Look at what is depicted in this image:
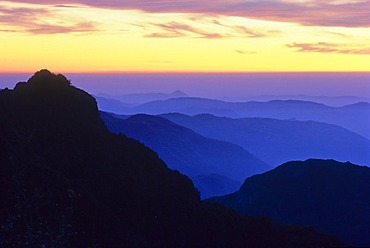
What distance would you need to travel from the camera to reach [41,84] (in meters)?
89.2

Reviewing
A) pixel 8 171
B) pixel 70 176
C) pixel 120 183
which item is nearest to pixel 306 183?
pixel 120 183

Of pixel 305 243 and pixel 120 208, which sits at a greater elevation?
pixel 120 208

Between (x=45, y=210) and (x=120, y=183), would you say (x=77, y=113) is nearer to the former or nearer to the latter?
(x=120, y=183)

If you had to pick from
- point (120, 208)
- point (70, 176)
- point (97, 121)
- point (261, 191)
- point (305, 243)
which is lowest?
point (261, 191)

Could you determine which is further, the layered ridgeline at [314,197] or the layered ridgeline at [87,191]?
the layered ridgeline at [314,197]

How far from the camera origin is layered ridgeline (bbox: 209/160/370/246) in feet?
422

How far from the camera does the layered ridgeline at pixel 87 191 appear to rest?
6147cm

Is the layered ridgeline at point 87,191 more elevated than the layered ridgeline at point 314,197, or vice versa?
the layered ridgeline at point 87,191

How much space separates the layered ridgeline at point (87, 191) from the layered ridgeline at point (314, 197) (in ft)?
159

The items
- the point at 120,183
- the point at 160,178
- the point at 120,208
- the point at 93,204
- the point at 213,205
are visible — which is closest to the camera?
the point at 93,204

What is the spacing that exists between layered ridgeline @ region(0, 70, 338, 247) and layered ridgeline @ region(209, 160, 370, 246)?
1902 inches

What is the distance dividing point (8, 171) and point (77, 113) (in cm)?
2669

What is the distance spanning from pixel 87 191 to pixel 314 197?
313 feet

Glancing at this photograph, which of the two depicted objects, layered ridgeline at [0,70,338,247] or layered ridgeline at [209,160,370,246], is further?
layered ridgeline at [209,160,370,246]
